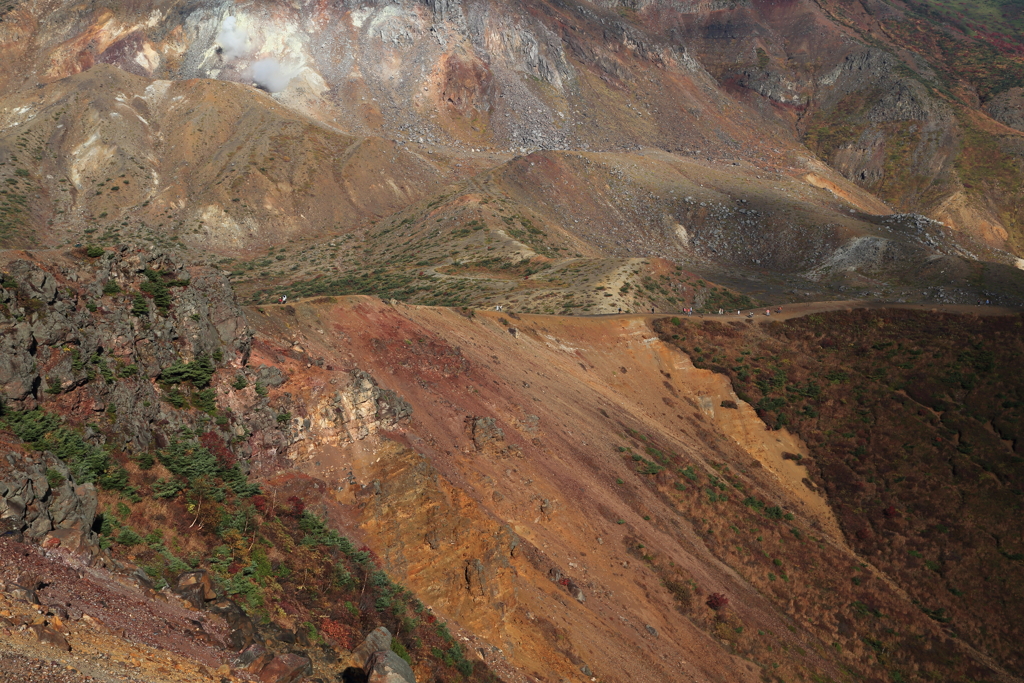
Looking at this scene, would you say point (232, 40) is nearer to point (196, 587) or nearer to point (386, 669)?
point (196, 587)

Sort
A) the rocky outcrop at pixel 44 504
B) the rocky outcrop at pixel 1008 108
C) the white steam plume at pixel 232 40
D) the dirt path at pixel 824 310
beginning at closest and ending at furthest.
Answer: the rocky outcrop at pixel 44 504, the dirt path at pixel 824 310, the white steam plume at pixel 232 40, the rocky outcrop at pixel 1008 108

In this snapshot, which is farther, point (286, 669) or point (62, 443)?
point (62, 443)

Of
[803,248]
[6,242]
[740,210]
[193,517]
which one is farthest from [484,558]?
[740,210]

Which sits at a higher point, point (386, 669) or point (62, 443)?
point (62, 443)

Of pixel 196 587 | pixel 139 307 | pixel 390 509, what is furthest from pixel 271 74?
pixel 196 587

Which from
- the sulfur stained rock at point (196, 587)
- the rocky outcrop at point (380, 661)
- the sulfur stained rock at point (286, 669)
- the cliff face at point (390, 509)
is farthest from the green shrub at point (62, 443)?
the rocky outcrop at point (380, 661)

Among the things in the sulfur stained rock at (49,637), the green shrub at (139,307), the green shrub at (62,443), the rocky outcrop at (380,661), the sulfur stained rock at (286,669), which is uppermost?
the sulfur stained rock at (49,637)

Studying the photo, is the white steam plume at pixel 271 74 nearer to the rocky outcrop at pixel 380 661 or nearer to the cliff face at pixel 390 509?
the cliff face at pixel 390 509
